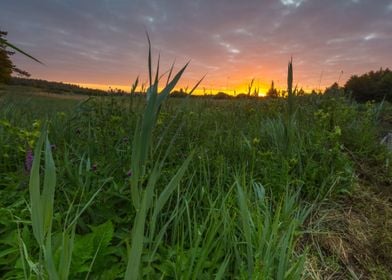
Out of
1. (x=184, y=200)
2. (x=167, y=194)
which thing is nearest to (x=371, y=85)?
(x=184, y=200)

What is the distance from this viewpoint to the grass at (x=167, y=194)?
898mm

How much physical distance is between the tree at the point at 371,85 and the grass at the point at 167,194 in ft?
63.8

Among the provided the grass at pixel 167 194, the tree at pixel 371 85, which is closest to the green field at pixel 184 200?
the grass at pixel 167 194

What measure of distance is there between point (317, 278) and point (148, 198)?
1.26 meters

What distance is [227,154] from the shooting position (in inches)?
98.2

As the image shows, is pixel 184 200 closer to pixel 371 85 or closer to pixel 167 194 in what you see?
pixel 167 194

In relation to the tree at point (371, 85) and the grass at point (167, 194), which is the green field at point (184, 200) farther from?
the tree at point (371, 85)

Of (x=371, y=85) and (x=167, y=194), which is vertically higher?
(x=371, y=85)

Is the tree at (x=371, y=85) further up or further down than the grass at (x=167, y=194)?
further up

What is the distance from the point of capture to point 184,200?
1648 millimetres

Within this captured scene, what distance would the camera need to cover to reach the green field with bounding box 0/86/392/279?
942 mm

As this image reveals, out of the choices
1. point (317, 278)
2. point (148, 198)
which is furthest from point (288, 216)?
point (148, 198)

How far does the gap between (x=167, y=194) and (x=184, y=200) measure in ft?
2.48

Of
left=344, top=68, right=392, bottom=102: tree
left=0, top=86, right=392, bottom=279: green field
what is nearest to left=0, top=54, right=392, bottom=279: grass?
left=0, top=86, right=392, bottom=279: green field
